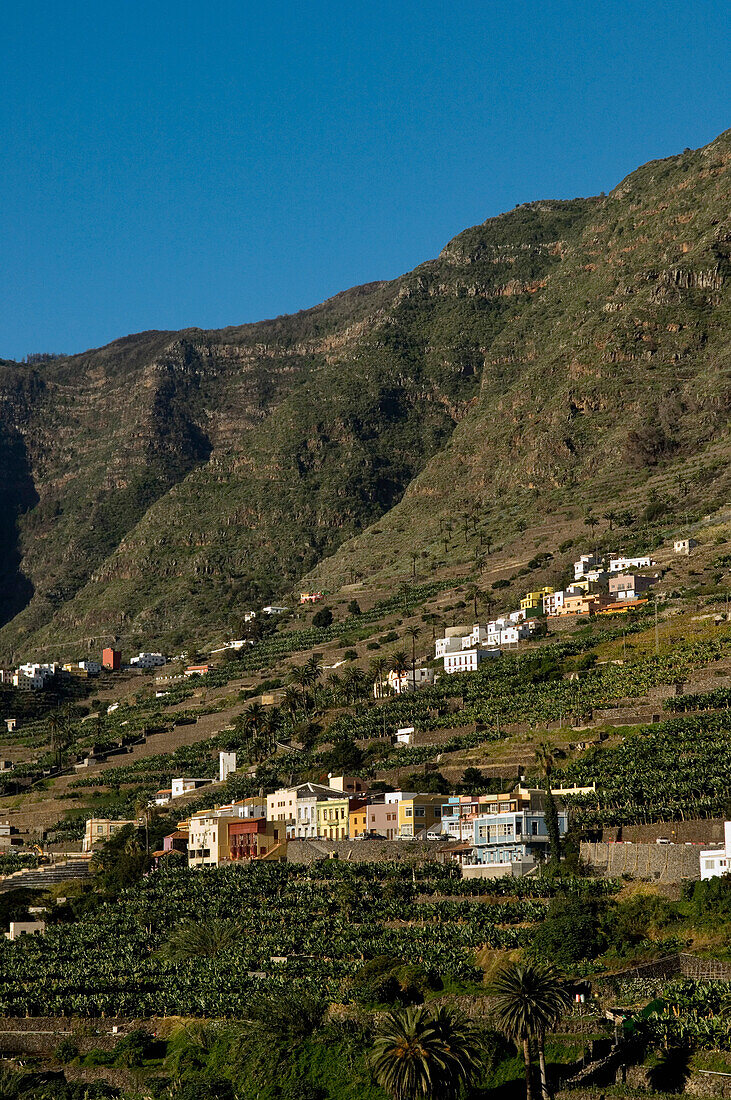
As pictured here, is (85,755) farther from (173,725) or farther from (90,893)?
(90,893)

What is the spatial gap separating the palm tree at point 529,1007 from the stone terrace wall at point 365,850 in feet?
109

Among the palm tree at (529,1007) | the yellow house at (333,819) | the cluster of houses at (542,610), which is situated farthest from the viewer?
the cluster of houses at (542,610)

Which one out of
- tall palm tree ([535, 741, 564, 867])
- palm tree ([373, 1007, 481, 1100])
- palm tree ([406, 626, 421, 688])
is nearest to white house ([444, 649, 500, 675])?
palm tree ([406, 626, 421, 688])

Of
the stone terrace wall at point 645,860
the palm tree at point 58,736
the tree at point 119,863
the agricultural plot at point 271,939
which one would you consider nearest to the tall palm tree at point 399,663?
the tree at point 119,863

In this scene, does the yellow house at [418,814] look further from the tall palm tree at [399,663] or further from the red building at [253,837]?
the tall palm tree at [399,663]

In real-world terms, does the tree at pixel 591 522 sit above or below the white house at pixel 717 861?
above

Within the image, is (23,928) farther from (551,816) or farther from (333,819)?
(551,816)

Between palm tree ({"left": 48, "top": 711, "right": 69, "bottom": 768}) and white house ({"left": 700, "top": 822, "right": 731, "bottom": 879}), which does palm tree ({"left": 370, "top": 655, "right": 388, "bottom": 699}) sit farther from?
white house ({"left": 700, "top": 822, "right": 731, "bottom": 879})

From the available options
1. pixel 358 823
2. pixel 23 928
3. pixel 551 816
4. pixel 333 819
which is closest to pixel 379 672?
pixel 333 819

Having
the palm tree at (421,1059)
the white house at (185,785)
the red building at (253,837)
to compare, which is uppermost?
the white house at (185,785)

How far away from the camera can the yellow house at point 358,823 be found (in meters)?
102

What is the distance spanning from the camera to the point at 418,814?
99.8 meters

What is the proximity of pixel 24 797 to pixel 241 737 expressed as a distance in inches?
745

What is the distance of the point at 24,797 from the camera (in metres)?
142
